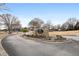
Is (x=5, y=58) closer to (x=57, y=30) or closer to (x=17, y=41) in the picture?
(x=17, y=41)

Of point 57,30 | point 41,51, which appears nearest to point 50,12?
point 57,30

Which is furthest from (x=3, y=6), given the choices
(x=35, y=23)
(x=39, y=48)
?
(x=39, y=48)

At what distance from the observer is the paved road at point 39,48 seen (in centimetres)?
479

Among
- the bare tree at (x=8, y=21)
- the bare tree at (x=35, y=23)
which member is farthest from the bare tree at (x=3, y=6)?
the bare tree at (x=35, y=23)

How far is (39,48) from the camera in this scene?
484cm

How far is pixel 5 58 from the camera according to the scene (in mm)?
4797

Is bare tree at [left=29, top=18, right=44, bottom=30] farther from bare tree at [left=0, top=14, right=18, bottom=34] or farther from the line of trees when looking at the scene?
bare tree at [left=0, top=14, right=18, bottom=34]

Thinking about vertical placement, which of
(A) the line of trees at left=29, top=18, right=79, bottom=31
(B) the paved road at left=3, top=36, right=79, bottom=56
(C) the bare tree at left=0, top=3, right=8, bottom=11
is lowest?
(B) the paved road at left=3, top=36, right=79, bottom=56

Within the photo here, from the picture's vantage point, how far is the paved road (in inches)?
189

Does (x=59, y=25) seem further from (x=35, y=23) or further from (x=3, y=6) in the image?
(x=3, y=6)

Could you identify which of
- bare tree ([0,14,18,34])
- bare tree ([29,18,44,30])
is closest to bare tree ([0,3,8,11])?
bare tree ([0,14,18,34])

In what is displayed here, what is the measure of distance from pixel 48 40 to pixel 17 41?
0.51 metres

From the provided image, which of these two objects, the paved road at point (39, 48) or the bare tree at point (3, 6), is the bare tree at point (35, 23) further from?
the bare tree at point (3, 6)

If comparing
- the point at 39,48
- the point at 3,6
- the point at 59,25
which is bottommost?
the point at 39,48
